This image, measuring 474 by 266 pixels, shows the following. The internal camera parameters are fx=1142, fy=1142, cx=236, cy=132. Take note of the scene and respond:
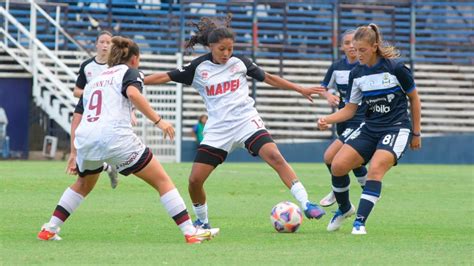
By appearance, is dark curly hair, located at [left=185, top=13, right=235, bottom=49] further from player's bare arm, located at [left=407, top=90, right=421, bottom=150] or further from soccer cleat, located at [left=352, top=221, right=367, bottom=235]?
soccer cleat, located at [left=352, top=221, right=367, bottom=235]

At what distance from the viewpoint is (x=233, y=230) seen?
10844 millimetres

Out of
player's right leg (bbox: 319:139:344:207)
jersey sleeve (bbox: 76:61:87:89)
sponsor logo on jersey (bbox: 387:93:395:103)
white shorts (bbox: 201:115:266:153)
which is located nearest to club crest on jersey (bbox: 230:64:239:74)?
white shorts (bbox: 201:115:266:153)

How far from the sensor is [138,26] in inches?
1259

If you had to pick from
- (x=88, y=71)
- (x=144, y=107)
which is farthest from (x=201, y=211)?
(x=88, y=71)

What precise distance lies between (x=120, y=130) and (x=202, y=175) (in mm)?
1661

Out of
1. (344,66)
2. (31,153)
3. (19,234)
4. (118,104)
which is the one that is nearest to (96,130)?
(118,104)

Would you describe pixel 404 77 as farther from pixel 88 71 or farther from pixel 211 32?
pixel 88 71

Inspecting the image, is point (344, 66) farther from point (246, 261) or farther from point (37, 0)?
point (37, 0)

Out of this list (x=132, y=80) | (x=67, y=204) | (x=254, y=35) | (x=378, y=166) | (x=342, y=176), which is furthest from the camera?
(x=254, y=35)

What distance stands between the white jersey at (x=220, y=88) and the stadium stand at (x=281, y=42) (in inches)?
750

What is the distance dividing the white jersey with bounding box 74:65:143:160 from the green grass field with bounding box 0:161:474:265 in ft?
2.58

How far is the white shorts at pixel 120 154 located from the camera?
9.21m

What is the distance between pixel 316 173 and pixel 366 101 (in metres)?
12.7

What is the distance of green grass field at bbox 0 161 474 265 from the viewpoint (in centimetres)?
832
